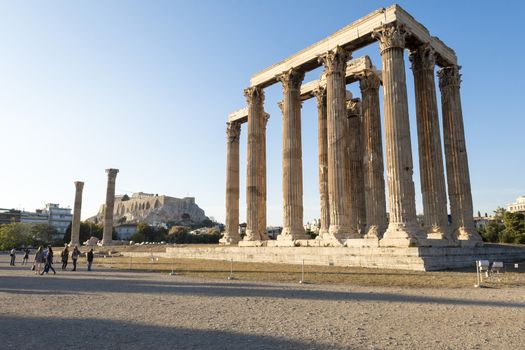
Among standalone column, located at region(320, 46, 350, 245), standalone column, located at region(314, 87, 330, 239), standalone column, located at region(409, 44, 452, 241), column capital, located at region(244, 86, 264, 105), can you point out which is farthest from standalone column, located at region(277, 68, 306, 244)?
standalone column, located at region(409, 44, 452, 241)

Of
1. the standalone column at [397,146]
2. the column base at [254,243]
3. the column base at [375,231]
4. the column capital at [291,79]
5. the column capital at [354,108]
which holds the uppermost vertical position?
the column capital at [291,79]

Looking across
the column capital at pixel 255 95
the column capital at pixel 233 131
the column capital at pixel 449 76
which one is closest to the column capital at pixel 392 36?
the column capital at pixel 449 76

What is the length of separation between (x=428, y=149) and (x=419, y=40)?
8113 millimetres

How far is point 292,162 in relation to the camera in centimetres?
3322

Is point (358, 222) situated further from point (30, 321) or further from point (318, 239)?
point (30, 321)

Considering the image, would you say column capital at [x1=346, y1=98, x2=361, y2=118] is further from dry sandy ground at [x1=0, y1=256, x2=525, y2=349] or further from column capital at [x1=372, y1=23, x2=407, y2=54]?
dry sandy ground at [x1=0, y1=256, x2=525, y2=349]

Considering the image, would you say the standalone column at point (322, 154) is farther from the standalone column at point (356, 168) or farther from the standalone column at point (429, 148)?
the standalone column at point (429, 148)

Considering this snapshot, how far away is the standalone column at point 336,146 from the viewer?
27977 mm

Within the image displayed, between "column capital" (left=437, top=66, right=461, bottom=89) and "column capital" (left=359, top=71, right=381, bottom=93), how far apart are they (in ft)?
16.8

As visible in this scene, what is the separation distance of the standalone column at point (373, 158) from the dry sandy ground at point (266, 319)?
18.6 meters

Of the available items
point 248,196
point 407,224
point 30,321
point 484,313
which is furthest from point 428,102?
point 30,321

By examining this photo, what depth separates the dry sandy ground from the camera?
662 centimetres

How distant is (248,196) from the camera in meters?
38.5

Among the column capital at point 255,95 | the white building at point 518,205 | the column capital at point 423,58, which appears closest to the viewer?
the column capital at point 423,58
